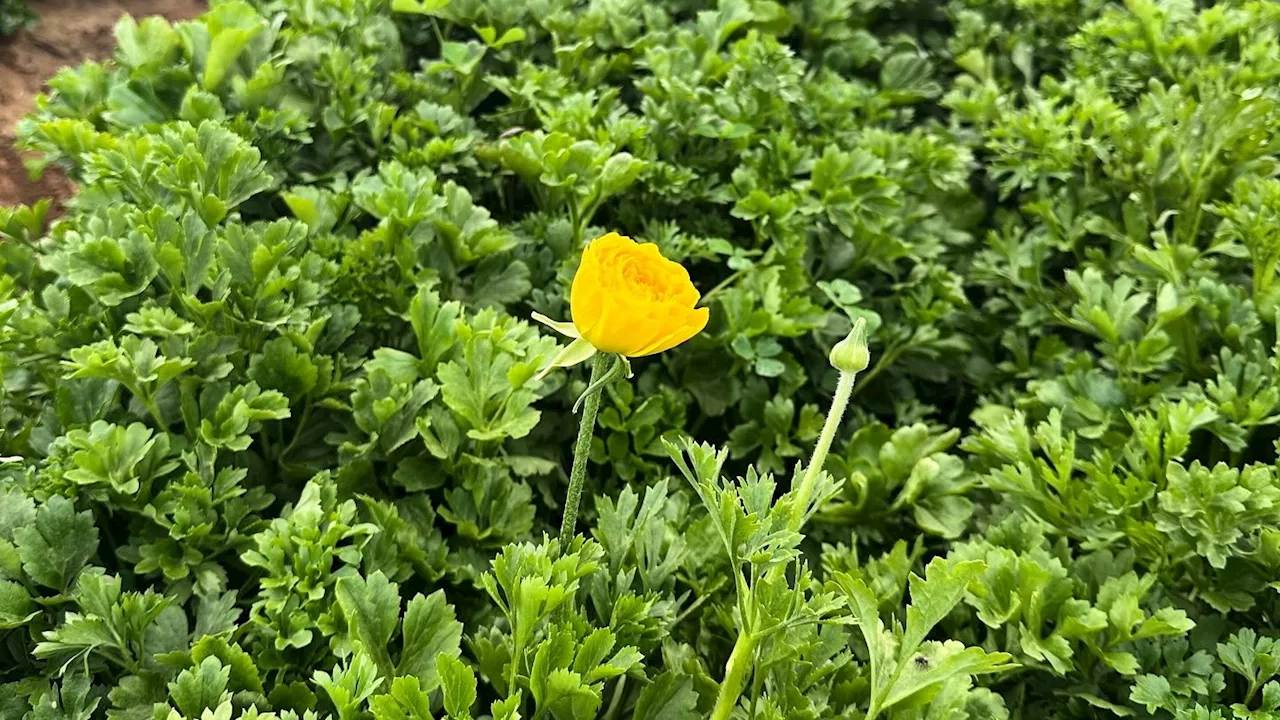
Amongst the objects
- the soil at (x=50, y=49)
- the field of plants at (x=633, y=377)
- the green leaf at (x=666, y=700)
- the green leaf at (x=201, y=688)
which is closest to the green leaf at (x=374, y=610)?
the field of plants at (x=633, y=377)

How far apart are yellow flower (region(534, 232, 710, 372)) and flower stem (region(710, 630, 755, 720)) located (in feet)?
0.93

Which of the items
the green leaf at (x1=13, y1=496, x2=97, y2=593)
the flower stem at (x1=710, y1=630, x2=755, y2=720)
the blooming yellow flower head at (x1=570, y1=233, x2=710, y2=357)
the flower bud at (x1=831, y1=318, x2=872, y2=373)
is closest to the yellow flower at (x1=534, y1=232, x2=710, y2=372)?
the blooming yellow flower head at (x1=570, y1=233, x2=710, y2=357)

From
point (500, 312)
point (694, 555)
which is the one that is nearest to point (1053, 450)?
point (694, 555)

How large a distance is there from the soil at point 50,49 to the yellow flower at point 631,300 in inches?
61.5

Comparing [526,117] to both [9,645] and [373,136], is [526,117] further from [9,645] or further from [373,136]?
[9,645]

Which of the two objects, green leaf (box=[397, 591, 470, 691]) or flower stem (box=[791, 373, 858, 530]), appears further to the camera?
green leaf (box=[397, 591, 470, 691])

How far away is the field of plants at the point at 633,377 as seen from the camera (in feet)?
3.21

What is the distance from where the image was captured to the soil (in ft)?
6.48

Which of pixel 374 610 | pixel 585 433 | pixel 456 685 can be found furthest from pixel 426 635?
pixel 585 433

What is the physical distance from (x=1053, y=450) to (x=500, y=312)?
762 millimetres

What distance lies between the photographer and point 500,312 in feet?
4.48

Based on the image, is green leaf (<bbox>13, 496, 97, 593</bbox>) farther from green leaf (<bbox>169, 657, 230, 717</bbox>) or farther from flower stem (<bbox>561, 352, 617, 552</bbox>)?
flower stem (<bbox>561, 352, 617, 552</bbox>)

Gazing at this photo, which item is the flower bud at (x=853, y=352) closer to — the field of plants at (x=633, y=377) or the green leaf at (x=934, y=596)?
the field of plants at (x=633, y=377)

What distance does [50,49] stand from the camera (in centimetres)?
238
